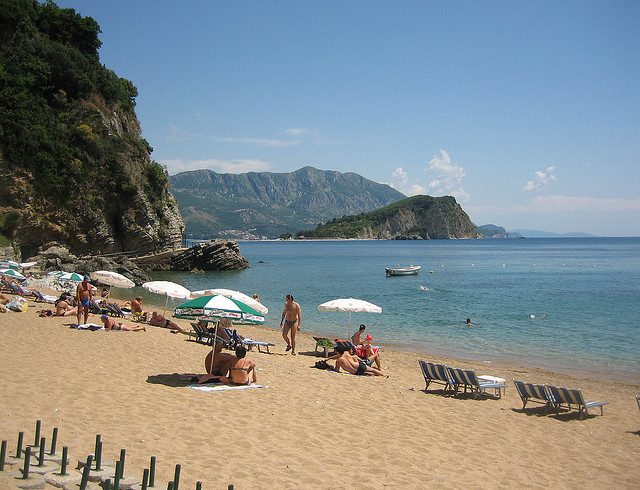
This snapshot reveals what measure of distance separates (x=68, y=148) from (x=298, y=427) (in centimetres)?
4494

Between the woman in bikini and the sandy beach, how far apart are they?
1.18 feet

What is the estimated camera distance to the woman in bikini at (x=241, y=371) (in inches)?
407

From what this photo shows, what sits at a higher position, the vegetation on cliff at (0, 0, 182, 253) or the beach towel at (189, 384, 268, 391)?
the vegetation on cliff at (0, 0, 182, 253)

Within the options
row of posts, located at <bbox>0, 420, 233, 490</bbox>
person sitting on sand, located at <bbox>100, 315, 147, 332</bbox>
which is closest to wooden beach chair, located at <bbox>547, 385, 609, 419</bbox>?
row of posts, located at <bbox>0, 420, 233, 490</bbox>

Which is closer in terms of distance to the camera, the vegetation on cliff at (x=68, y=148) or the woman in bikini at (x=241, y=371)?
the woman in bikini at (x=241, y=371)

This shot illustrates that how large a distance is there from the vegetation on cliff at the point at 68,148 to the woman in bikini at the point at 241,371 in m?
36.8

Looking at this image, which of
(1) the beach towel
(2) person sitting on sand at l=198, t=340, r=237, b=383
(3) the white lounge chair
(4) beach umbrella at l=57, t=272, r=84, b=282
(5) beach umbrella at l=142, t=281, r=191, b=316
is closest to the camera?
(1) the beach towel

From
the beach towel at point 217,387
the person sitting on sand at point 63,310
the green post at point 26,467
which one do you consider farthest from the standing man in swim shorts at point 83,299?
the green post at point 26,467

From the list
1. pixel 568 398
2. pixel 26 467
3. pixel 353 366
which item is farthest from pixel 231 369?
pixel 568 398

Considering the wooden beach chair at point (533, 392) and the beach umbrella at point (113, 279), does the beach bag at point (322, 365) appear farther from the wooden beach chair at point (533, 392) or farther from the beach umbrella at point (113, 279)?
the beach umbrella at point (113, 279)

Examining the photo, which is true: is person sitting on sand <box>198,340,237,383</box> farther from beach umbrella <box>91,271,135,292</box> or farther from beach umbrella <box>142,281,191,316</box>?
beach umbrella <box>91,271,135,292</box>

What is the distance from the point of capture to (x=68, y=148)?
44656mm

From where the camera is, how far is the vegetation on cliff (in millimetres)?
41031

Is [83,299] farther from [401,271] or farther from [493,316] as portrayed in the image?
[401,271]
